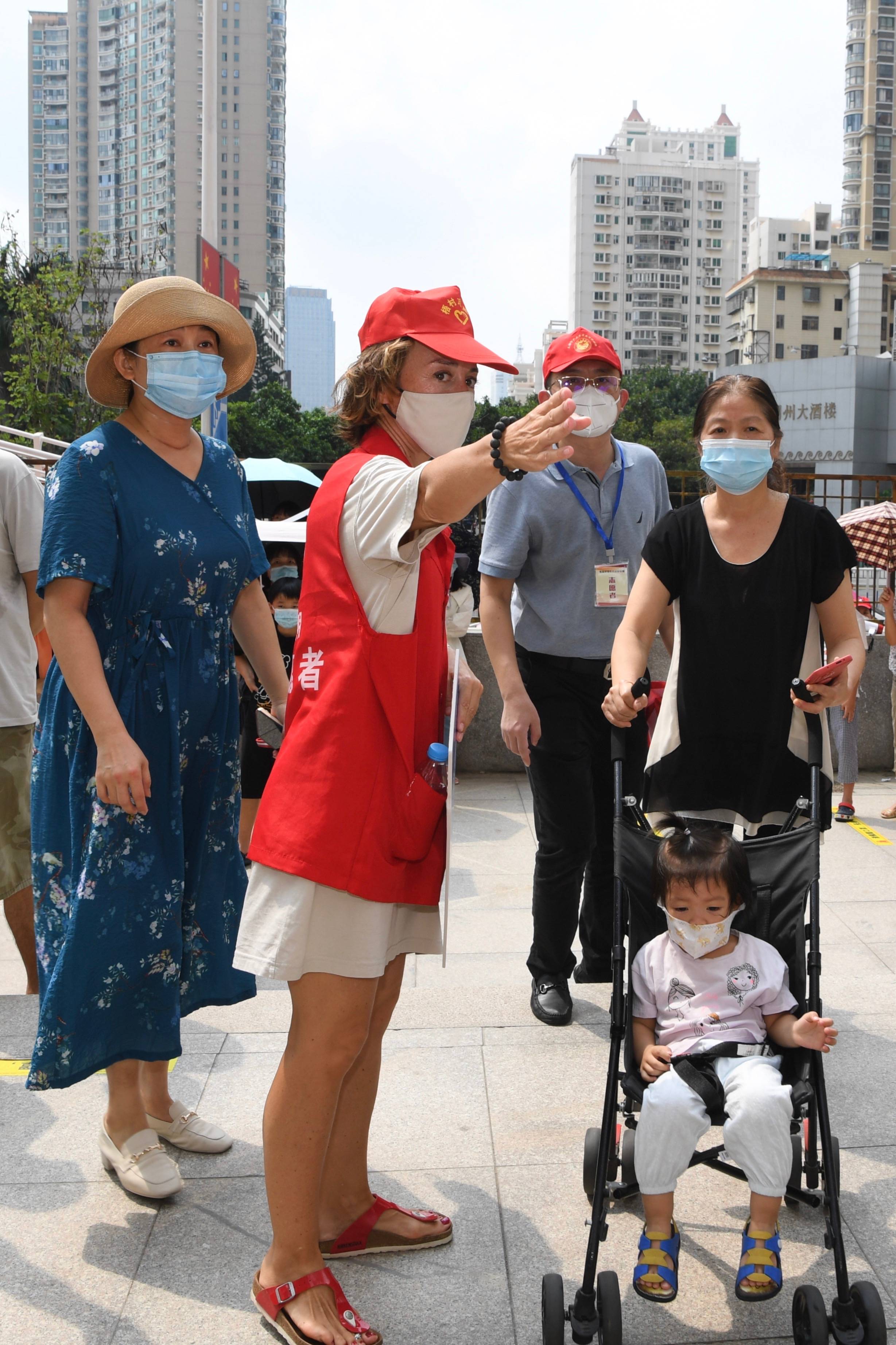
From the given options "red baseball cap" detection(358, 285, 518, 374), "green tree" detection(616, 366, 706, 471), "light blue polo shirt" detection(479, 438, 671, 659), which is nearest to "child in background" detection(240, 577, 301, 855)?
"light blue polo shirt" detection(479, 438, 671, 659)

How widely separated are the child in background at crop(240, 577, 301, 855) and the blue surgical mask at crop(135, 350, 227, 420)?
2458 millimetres

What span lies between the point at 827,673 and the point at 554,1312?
56.2 inches

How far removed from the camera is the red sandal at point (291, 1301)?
2.27 meters

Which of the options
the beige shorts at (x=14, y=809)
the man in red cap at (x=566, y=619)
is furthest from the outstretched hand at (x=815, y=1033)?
the beige shorts at (x=14, y=809)

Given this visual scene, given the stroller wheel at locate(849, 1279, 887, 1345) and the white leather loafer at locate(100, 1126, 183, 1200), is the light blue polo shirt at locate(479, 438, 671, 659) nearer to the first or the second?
the white leather loafer at locate(100, 1126, 183, 1200)

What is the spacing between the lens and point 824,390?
6581cm

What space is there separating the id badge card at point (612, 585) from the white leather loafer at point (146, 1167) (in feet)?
6.74

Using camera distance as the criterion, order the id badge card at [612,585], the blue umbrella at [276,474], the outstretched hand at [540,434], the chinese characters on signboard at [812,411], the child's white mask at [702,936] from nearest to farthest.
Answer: the outstretched hand at [540,434], the child's white mask at [702,936], the id badge card at [612,585], the blue umbrella at [276,474], the chinese characters on signboard at [812,411]

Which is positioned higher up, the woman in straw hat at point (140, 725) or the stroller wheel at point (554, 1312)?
the woman in straw hat at point (140, 725)

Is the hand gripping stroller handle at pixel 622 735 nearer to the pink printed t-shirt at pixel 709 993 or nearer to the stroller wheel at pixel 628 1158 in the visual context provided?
the pink printed t-shirt at pixel 709 993

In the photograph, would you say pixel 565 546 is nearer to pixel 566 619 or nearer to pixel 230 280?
pixel 566 619

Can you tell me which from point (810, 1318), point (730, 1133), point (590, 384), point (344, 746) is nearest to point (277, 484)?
point (590, 384)

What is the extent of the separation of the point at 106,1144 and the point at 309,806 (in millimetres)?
1374

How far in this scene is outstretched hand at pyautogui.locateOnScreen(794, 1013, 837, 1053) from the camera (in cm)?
233
